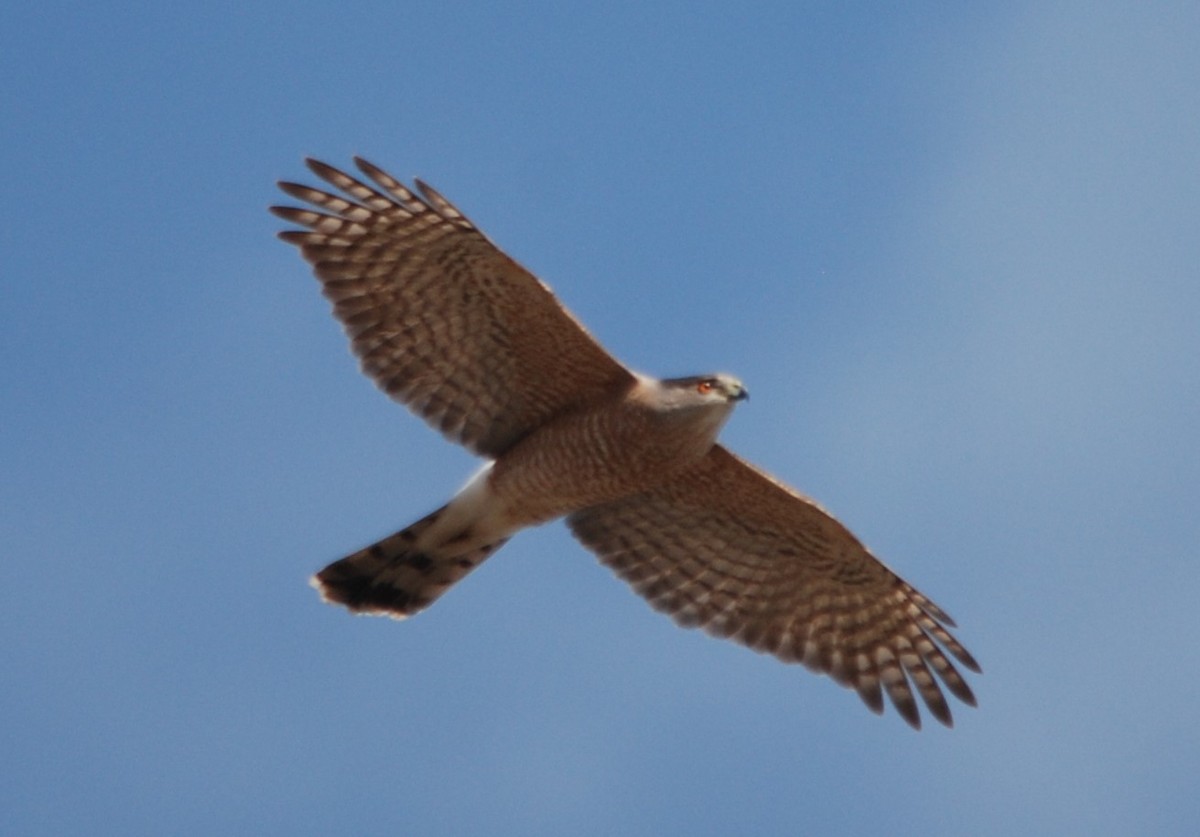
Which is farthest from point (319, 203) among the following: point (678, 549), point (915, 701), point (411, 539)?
point (915, 701)

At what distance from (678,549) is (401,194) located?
285 centimetres

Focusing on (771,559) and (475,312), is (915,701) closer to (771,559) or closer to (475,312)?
(771,559)

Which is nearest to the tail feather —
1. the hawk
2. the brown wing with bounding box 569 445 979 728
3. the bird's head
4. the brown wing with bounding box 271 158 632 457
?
the hawk

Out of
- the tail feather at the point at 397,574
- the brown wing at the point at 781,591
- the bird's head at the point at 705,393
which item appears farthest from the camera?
the brown wing at the point at 781,591

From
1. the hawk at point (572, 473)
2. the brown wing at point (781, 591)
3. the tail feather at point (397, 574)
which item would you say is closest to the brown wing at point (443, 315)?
the hawk at point (572, 473)

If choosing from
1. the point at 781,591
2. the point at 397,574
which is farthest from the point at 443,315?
the point at 781,591

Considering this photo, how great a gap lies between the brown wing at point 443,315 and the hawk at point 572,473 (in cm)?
1

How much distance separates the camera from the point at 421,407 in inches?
458

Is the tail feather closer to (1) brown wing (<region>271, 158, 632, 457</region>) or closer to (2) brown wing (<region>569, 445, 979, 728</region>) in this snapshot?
(1) brown wing (<region>271, 158, 632, 457</region>)

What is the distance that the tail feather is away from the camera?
11.7m

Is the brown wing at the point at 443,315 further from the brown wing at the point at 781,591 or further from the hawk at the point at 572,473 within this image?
the brown wing at the point at 781,591

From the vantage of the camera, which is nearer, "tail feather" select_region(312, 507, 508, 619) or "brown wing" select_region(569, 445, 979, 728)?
"tail feather" select_region(312, 507, 508, 619)

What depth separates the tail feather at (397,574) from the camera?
11.7m

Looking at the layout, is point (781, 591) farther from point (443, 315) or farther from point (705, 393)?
point (443, 315)
